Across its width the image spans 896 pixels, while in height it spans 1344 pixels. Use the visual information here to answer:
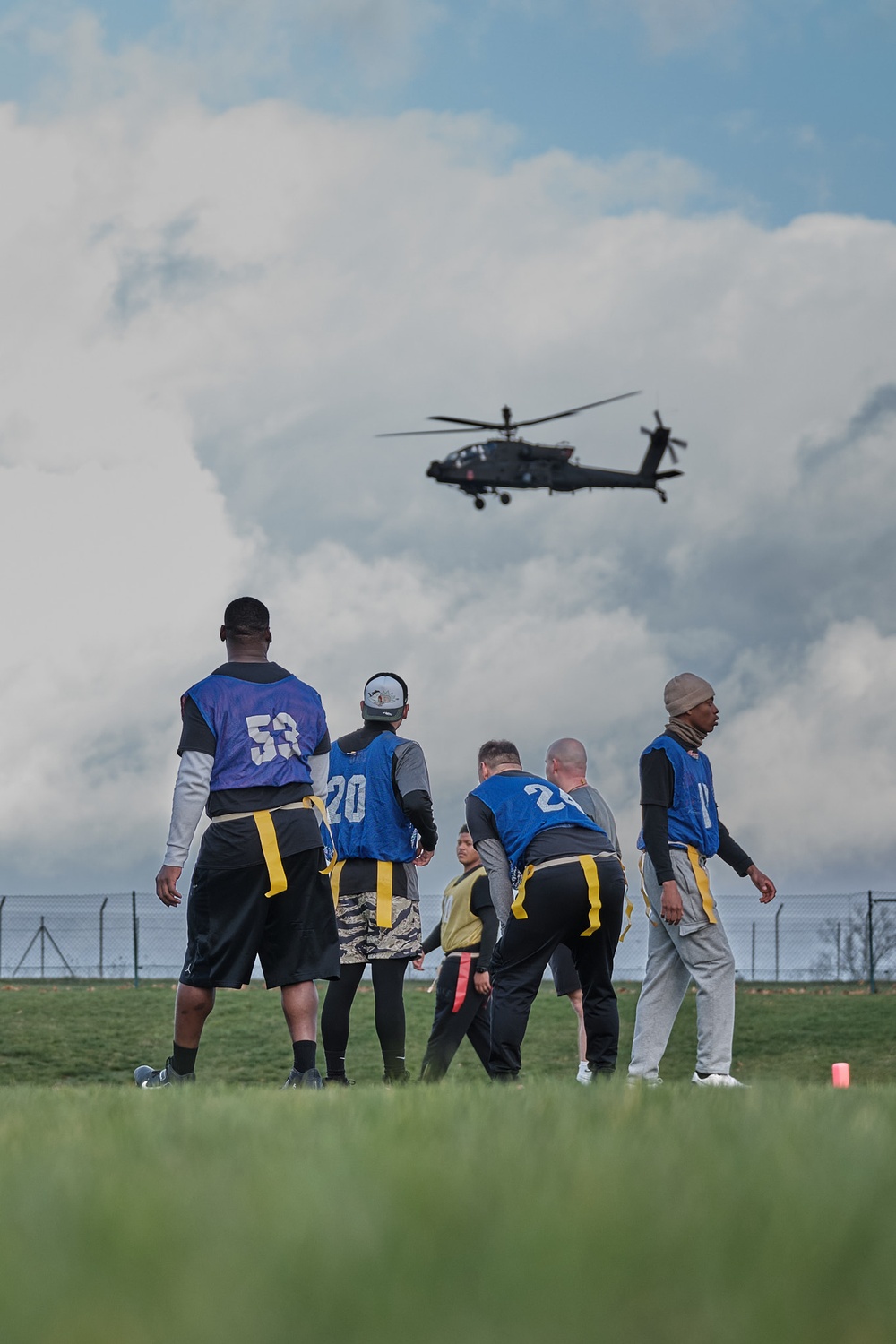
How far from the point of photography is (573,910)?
696 centimetres

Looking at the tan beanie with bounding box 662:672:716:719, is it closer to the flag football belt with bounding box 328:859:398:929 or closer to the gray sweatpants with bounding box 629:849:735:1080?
the gray sweatpants with bounding box 629:849:735:1080

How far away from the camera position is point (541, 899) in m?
6.91

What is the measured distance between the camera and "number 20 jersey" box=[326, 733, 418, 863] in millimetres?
7953

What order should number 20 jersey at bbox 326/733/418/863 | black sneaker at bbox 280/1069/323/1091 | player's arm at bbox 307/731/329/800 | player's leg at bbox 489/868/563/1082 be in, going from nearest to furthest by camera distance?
black sneaker at bbox 280/1069/323/1091 → player's arm at bbox 307/731/329/800 → player's leg at bbox 489/868/563/1082 → number 20 jersey at bbox 326/733/418/863

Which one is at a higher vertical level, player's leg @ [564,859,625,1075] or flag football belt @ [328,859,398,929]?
flag football belt @ [328,859,398,929]

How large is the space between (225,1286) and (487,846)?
5.93 metres

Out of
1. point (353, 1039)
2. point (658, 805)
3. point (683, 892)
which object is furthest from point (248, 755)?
point (353, 1039)

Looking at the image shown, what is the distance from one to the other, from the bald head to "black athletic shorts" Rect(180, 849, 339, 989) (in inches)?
90.8

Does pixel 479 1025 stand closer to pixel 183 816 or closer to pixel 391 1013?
pixel 391 1013

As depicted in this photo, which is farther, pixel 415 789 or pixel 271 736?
pixel 415 789

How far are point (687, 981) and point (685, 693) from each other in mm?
1668

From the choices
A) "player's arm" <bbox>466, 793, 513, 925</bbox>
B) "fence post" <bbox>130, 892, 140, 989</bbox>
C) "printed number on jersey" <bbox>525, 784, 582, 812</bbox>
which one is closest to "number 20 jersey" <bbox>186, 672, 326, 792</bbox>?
"player's arm" <bbox>466, 793, 513, 925</bbox>

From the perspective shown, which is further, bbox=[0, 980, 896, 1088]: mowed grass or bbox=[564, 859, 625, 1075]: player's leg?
bbox=[0, 980, 896, 1088]: mowed grass

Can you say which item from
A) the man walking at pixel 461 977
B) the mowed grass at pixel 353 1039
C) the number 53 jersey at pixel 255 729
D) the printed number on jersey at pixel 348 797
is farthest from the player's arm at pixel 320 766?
the mowed grass at pixel 353 1039
